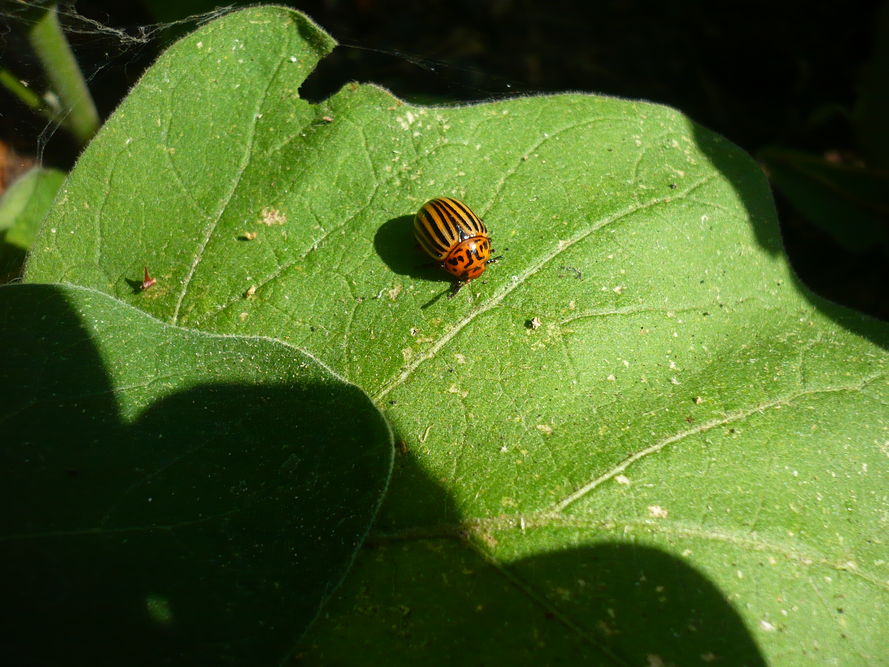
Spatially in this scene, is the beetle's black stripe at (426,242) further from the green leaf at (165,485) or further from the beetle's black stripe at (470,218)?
the green leaf at (165,485)

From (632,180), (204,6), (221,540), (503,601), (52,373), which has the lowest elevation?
(503,601)

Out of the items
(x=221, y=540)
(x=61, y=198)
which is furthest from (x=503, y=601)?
(x=61, y=198)

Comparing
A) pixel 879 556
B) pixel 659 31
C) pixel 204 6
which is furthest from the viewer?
pixel 659 31

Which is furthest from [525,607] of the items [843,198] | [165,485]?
[843,198]

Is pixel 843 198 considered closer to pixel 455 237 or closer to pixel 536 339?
pixel 536 339

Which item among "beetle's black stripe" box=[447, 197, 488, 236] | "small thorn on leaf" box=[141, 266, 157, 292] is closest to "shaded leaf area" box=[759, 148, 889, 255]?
"beetle's black stripe" box=[447, 197, 488, 236]

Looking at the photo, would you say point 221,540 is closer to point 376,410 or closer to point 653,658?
point 376,410

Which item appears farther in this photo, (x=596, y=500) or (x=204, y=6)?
(x=204, y=6)

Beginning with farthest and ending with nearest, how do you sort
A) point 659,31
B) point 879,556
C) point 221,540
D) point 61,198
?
point 659,31 → point 61,198 → point 879,556 → point 221,540
